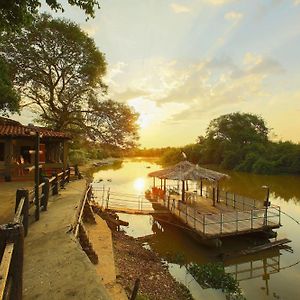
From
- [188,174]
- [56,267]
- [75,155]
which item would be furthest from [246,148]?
[56,267]

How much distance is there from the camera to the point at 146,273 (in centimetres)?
1177

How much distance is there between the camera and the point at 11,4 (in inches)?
352

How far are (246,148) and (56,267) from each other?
6495cm

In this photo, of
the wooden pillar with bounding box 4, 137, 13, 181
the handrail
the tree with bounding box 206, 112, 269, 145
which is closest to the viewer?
the handrail

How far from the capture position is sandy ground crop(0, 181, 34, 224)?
29.5ft

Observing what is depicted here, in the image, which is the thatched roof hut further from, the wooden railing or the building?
the building

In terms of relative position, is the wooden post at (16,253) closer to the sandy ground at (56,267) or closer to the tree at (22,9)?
the sandy ground at (56,267)

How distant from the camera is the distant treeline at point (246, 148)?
189 feet

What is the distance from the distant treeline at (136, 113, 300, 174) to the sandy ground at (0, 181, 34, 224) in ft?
140

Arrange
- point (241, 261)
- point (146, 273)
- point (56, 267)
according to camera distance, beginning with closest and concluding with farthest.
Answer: point (56, 267), point (146, 273), point (241, 261)

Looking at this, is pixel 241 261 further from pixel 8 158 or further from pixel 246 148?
pixel 246 148

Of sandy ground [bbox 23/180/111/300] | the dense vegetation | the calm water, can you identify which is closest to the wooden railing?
the calm water

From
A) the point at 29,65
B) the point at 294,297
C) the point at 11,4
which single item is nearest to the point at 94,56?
the point at 29,65

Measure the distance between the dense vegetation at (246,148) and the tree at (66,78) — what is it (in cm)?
4155
